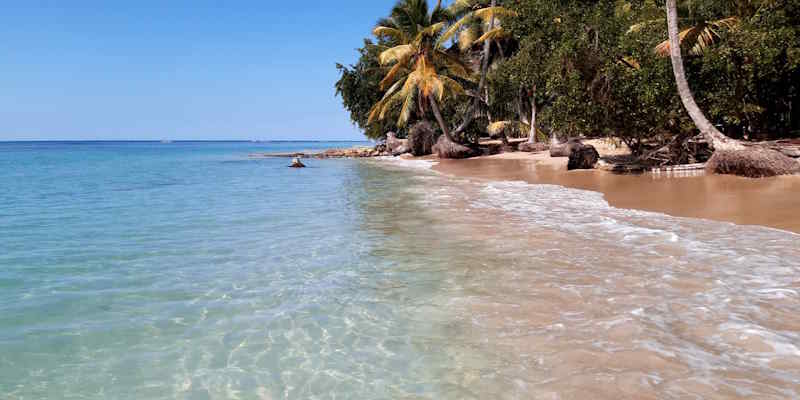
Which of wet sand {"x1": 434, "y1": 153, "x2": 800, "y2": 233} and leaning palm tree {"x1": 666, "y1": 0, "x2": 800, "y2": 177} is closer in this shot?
wet sand {"x1": 434, "y1": 153, "x2": 800, "y2": 233}

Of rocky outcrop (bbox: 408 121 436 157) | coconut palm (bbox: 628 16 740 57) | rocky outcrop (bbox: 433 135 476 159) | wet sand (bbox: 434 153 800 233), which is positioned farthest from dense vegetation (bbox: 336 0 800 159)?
rocky outcrop (bbox: 408 121 436 157)

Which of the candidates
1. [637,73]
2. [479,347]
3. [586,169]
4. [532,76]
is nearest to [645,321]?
[479,347]

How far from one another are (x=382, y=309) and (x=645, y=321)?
2.18 meters

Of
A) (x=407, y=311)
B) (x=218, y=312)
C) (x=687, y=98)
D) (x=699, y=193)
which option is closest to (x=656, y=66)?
(x=687, y=98)

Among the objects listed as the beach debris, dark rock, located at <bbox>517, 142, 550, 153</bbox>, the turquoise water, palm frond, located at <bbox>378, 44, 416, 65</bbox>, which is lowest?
the turquoise water

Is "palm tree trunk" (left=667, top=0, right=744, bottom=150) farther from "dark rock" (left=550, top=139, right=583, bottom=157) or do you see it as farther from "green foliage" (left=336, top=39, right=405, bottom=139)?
"green foliage" (left=336, top=39, right=405, bottom=139)

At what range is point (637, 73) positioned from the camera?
16234 mm

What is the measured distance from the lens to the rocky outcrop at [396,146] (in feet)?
125

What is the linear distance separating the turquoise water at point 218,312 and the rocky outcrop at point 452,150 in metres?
21.6

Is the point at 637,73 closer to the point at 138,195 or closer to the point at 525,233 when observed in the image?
the point at 525,233

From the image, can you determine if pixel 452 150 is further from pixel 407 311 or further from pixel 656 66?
pixel 407 311

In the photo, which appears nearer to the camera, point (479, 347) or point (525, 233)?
point (479, 347)

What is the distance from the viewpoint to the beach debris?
41.2 feet

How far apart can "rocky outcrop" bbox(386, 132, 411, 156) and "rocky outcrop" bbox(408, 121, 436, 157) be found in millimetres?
1534
